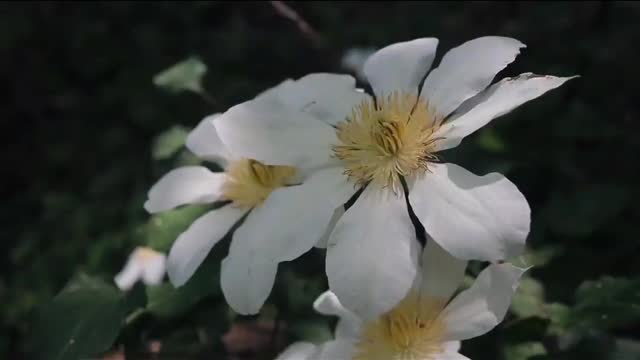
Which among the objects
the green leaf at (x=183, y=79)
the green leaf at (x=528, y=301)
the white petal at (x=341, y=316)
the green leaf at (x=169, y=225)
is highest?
the green leaf at (x=183, y=79)

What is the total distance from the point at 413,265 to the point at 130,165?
1.62 meters

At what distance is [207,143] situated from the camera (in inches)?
40.4

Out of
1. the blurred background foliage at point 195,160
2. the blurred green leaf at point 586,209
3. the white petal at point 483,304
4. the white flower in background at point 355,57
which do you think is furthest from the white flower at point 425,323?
the white flower in background at point 355,57

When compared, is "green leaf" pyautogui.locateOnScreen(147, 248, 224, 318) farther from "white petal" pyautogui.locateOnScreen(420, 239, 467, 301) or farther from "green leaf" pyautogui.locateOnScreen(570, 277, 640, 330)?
"green leaf" pyautogui.locateOnScreen(570, 277, 640, 330)

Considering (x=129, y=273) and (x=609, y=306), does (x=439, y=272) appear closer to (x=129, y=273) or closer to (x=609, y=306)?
(x=609, y=306)

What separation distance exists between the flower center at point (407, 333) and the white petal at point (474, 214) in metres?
0.10

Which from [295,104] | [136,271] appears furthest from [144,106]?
[295,104]

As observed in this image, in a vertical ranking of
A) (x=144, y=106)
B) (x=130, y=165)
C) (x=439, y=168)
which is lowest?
(x=130, y=165)

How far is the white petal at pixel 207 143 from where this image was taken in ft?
3.35

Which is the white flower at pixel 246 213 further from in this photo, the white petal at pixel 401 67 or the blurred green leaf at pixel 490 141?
the blurred green leaf at pixel 490 141

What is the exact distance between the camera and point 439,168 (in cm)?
83

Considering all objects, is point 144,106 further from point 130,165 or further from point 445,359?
point 445,359

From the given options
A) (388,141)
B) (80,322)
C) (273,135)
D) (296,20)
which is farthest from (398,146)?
(296,20)

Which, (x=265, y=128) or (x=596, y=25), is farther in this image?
(x=596, y=25)
